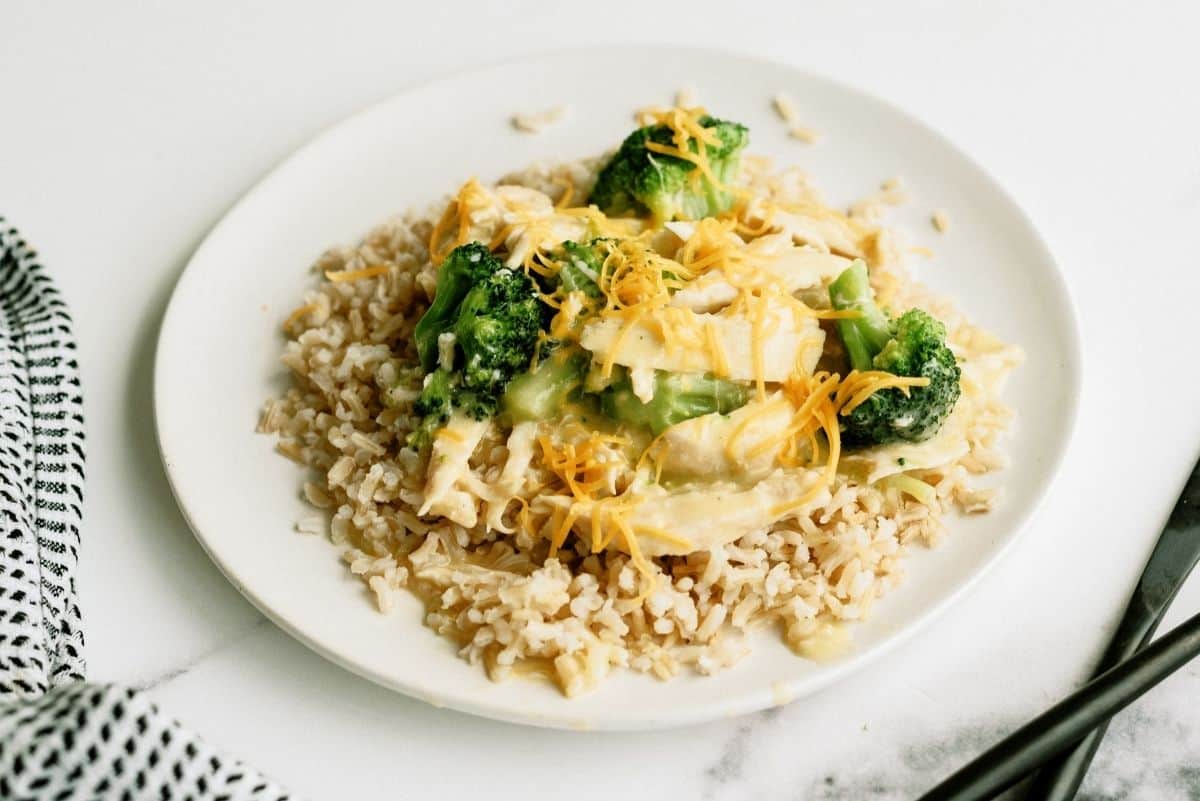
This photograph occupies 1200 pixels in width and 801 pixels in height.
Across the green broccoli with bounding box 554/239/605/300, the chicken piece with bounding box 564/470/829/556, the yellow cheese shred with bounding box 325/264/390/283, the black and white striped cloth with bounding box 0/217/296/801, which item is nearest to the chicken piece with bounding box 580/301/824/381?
the green broccoli with bounding box 554/239/605/300

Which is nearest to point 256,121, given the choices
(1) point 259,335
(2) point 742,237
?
(1) point 259,335

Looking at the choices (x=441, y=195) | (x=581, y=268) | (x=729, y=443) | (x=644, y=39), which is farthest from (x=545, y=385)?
(x=644, y=39)

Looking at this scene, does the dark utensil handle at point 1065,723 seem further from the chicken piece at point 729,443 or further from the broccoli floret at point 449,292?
the broccoli floret at point 449,292

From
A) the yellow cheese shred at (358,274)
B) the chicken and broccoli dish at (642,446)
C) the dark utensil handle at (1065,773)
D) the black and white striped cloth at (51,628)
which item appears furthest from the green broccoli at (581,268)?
the dark utensil handle at (1065,773)

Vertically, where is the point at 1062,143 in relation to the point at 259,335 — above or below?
above

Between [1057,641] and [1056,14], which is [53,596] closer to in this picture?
[1057,641]

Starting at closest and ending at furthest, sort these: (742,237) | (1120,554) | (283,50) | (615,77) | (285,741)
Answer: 1. (285,741)
2. (1120,554)
3. (742,237)
4. (615,77)
5. (283,50)
